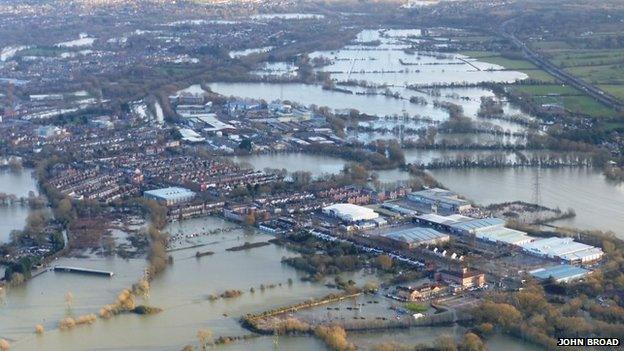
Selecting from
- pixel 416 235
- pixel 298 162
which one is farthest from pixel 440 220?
pixel 298 162

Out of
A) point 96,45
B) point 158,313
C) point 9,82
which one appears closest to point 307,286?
point 158,313

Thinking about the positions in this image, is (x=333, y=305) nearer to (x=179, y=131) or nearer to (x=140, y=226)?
(x=140, y=226)

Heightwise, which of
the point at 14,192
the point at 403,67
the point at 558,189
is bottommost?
the point at 403,67

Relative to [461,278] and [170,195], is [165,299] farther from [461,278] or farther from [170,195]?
[170,195]

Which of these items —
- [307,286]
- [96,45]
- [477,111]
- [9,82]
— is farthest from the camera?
[96,45]

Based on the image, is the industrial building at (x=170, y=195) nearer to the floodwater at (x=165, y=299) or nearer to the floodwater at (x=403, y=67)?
the floodwater at (x=165, y=299)

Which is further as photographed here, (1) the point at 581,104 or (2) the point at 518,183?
(1) the point at 581,104

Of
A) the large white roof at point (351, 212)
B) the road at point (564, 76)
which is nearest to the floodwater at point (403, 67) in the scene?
the road at point (564, 76)
